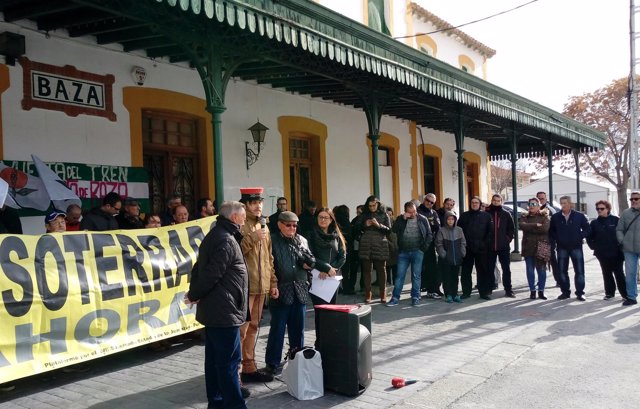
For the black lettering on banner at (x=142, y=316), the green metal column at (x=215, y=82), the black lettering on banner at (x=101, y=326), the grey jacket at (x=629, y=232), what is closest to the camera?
the black lettering on banner at (x=101, y=326)

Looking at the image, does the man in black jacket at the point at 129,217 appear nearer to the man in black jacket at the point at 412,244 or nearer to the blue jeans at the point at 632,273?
the man in black jacket at the point at 412,244

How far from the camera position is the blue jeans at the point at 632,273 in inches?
332

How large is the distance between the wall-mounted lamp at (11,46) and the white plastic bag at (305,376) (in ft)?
16.6

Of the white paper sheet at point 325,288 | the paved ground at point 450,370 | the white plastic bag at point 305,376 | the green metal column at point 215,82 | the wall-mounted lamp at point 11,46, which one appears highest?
the wall-mounted lamp at point 11,46

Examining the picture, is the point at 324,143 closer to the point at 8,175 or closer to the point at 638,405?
the point at 8,175

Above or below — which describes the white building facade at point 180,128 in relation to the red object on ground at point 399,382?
above

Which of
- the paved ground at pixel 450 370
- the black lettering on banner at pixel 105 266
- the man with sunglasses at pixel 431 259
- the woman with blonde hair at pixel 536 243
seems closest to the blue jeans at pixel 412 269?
the man with sunglasses at pixel 431 259

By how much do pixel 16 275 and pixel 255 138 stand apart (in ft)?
18.9

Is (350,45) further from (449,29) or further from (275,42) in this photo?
(449,29)

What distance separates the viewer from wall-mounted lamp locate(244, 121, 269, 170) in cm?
1010

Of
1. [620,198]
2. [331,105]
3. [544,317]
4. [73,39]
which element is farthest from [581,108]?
[73,39]

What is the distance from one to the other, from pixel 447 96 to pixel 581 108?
27755 millimetres

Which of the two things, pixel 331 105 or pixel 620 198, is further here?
pixel 620 198

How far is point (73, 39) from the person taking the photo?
7.51 m
